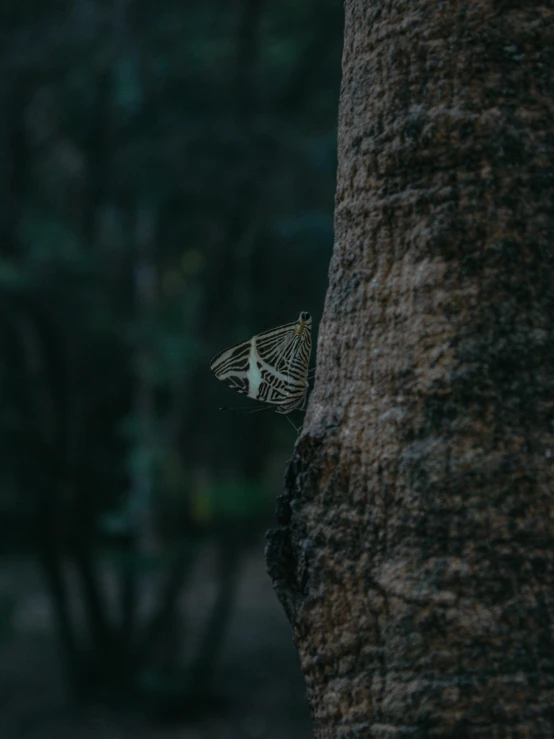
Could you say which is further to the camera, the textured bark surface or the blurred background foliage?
the blurred background foliage

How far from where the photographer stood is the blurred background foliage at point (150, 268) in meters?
7.17

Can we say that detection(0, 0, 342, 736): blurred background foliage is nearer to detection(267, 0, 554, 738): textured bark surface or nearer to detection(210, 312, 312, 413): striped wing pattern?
detection(210, 312, 312, 413): striped wing pattern

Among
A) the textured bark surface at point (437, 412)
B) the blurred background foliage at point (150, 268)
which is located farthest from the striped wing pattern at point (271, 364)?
the blurred background foliage at point (150, 268)

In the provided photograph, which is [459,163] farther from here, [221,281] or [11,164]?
[11,164]

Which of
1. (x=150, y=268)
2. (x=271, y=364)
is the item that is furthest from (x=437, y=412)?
(x=150, y=268)

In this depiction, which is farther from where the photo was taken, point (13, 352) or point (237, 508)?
point (13, 352)

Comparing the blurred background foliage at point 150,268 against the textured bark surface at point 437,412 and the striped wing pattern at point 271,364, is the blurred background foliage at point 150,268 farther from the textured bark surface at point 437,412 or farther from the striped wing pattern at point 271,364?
the textured bark surface at point 437,412

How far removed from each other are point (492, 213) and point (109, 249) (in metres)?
7.76

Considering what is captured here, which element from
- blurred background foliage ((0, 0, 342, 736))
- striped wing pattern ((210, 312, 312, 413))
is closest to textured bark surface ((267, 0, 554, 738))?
striped wing pattern ((210, 312, 312, 413))

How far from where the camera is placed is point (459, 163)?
155 cm

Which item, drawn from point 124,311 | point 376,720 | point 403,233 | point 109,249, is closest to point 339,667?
point 376,720

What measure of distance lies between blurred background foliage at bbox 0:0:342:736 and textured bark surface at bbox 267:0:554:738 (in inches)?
191

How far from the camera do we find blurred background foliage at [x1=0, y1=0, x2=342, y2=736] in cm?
717

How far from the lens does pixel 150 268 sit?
28.5ft
